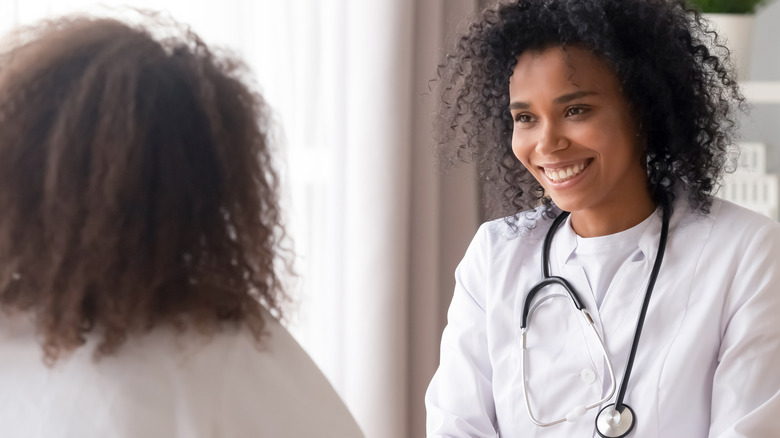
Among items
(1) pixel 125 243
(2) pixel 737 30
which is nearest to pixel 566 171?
(1) pixel 125 243

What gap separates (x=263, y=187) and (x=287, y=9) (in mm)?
1226

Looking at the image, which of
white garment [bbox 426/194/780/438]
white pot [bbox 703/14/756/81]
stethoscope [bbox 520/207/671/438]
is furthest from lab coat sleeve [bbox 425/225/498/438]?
white pot [bbox 703/14/756/81]

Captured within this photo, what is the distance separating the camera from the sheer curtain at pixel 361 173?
2.10m

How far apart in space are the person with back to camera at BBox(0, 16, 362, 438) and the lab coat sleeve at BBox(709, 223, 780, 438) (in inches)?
27.5

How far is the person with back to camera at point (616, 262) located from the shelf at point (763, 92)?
27.1 inches

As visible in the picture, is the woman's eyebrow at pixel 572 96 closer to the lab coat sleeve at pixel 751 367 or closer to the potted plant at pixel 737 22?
the lab coat sleeve at pixel 751 367

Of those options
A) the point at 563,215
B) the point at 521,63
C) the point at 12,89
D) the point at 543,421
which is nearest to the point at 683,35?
the point at 521,63

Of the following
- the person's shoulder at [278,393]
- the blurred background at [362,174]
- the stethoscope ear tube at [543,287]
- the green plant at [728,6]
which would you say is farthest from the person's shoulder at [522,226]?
the green plant at [728,6]

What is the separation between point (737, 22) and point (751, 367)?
46.7 inches

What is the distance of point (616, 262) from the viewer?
4.90 feet

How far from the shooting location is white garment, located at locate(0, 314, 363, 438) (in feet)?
2.62

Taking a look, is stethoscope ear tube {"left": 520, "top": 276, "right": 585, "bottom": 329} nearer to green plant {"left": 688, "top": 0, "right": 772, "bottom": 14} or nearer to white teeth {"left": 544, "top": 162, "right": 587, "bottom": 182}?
white teeth {"left": 544, "top": 162, "right": 587, "bottom": 182}

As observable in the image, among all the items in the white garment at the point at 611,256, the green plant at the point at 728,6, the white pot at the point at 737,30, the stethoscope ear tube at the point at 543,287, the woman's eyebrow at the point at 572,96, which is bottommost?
the stethoscope ear tube at the point at 543,287

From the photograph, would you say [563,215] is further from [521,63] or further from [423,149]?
[423,149]
